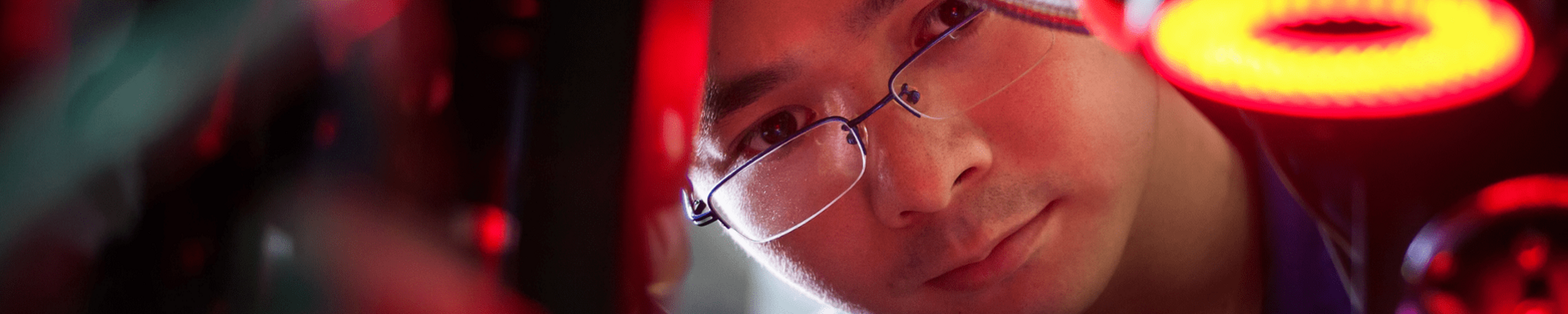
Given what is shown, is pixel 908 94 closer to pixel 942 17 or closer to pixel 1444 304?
pixel 942 17

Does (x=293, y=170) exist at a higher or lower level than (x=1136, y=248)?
higher

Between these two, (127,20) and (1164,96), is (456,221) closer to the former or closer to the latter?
(127,20)

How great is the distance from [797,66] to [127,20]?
0.48m

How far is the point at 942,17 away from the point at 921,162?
0.43 ft

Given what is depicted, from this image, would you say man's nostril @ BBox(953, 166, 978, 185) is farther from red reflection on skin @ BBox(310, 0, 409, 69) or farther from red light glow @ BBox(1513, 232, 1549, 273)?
red light glow @ BBox(1513, 232, 1549, 273)

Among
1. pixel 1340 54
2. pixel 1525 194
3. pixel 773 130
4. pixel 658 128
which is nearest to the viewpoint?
pixel 658 128

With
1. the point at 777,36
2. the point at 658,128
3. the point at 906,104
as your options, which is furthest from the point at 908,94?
the point at 658,128

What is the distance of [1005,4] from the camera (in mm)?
692

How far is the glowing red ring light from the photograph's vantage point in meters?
0.61

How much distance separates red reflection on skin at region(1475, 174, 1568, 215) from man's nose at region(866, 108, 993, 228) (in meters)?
0.96

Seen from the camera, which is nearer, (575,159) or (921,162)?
(575,159)

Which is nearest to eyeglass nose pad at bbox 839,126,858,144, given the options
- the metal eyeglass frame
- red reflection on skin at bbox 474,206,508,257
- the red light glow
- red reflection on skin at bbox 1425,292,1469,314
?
the metal eyeglass frame

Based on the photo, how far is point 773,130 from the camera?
840 millimetres

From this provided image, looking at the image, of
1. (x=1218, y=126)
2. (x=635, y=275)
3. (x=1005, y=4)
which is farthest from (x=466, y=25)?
(x=1218, y=126)
